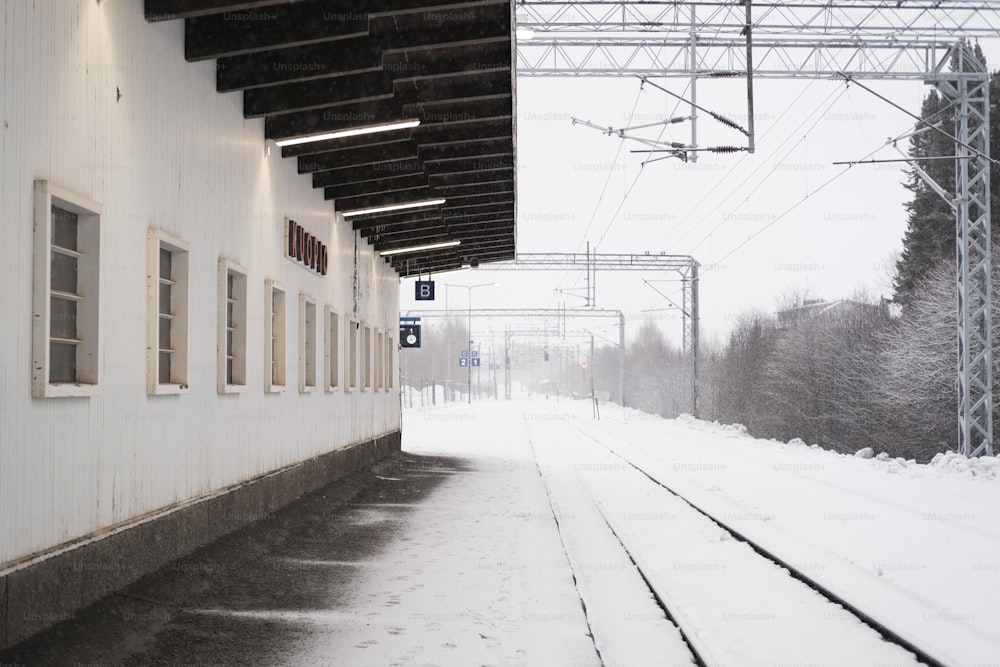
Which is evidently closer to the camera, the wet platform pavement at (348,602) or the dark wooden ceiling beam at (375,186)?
the wet platform pavement at (348,602)

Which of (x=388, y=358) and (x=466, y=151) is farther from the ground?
(x=466, y=151)

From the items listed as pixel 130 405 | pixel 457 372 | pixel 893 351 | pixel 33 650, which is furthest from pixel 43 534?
pixel 457 372

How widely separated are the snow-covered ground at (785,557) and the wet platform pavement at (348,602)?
40 cm

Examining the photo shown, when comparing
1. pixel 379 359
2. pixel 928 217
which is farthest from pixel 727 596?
pixel 928 217

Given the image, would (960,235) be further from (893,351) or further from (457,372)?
(457,372)

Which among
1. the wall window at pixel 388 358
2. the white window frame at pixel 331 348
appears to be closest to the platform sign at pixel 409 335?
the wall window at pixel 388 358

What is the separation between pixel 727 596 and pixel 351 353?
12.8 m

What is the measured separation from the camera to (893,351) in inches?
1667

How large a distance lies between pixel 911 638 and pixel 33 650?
17.6 ft

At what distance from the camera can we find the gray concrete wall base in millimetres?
6117

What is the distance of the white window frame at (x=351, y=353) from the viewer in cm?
1943

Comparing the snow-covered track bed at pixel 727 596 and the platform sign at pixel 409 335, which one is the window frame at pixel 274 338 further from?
the platform sign at pixel 409 335

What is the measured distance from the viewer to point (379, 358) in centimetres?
2481

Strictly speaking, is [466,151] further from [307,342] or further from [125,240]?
[125,240]
